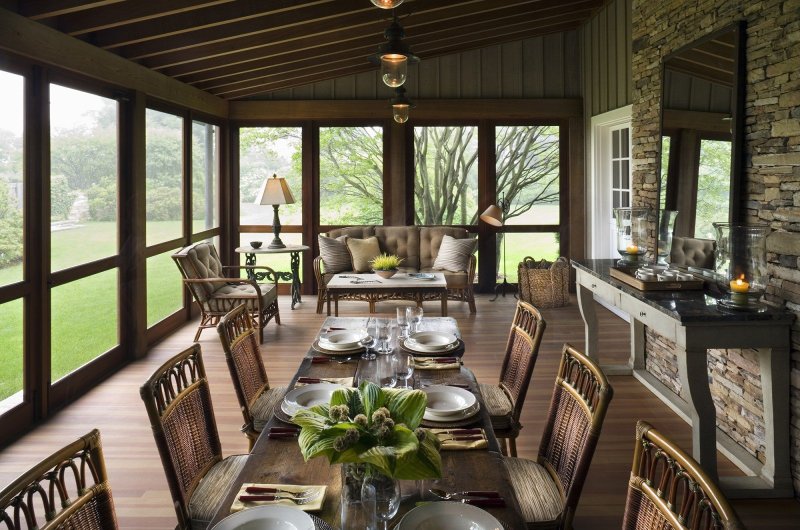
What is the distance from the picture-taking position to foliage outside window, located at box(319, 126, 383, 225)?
26.8ft

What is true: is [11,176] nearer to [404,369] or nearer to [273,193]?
[404,369]

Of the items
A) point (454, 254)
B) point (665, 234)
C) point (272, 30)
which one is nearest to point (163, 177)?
point (272, 30)

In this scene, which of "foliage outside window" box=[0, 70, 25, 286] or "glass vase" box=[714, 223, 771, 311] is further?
"foliage outside window" box=[0, 70, 25, 286]

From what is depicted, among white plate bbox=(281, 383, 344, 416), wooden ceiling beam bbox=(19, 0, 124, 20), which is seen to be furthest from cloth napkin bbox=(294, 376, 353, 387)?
wooden ceiling beam bbox=(19, 0, 124, 20)

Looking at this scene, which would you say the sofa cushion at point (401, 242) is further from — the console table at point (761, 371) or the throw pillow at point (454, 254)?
the console table at point (761, 371)

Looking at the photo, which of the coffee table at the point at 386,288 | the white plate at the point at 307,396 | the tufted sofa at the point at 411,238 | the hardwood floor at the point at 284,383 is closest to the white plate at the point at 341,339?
the white plate at the point at 307,396

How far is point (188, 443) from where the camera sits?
208 centimetres

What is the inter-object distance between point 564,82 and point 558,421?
6.83m

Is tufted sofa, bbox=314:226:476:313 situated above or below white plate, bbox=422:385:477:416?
above

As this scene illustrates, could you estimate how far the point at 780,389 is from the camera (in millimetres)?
2838

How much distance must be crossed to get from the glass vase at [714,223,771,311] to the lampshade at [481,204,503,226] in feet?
15.0

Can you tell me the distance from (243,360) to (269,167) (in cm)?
→ 586

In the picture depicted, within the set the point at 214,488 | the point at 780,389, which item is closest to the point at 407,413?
the point at 214,488

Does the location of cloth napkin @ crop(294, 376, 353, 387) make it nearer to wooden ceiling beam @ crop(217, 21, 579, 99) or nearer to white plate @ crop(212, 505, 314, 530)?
white plate @ crop(212, 505, 314, 530)
